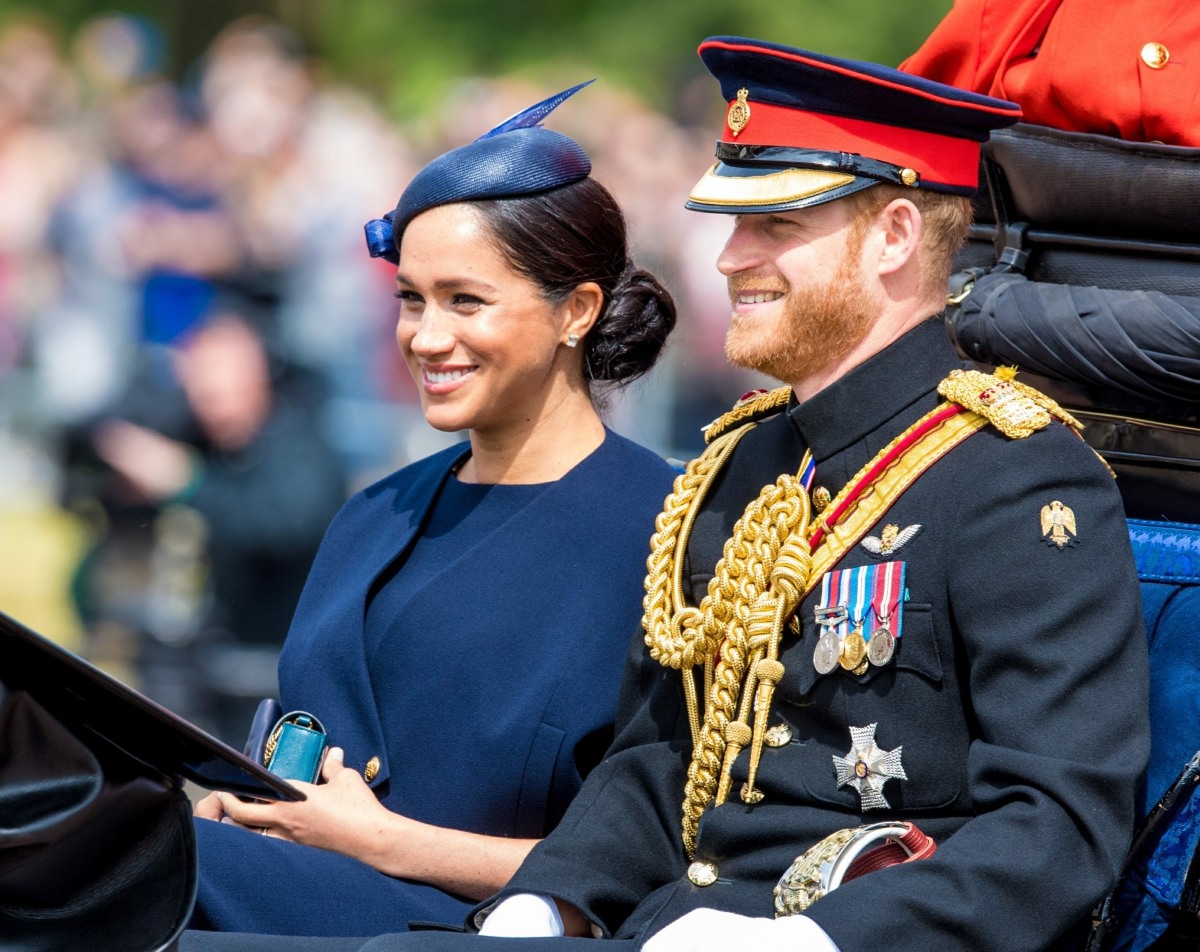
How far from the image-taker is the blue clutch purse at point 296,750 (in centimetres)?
318

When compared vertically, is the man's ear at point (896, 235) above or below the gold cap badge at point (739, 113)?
below

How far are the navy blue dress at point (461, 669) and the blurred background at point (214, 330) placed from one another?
3299mm

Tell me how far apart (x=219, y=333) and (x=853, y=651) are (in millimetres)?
5164

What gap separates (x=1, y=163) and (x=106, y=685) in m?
6.90

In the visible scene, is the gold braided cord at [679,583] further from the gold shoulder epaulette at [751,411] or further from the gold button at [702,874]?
the gold button at [702,874]

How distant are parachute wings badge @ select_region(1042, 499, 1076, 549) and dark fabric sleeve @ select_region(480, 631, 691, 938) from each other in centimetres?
69

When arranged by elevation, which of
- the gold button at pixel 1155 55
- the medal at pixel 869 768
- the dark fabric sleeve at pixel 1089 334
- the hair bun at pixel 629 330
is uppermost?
the gold button at pixel 1155 55

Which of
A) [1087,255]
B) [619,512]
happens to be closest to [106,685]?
[619,512]

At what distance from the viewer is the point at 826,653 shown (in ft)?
8.60

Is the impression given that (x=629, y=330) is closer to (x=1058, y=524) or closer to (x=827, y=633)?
(x=827, y=633)

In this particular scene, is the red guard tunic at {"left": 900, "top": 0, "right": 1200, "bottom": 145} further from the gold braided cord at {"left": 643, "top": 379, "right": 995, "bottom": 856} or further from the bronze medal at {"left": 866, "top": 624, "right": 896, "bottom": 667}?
the bronze medal at {"left": 866, "top": 624, "right": 896, "bottom": 667}

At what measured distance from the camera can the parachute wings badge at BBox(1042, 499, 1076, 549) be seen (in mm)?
2480

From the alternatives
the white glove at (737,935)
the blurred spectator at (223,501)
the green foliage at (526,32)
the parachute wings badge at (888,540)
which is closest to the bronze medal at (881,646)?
the parachute wings badge at (888,540)

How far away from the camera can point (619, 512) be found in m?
3.35
